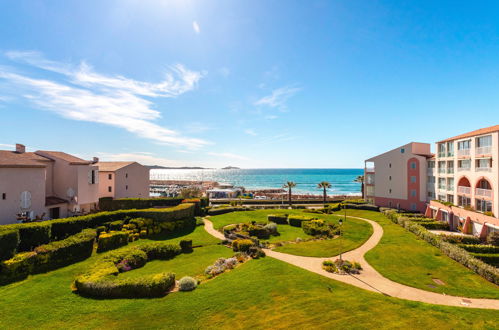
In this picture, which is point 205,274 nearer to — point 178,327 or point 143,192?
point 178,327

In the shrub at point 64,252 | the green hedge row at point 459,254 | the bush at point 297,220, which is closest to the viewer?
the green hedge row at point 459,254

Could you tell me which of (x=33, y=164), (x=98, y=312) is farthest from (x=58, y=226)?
(x=98, y=312)

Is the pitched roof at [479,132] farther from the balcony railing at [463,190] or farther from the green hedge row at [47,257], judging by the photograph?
the green hedge row at [47,257]

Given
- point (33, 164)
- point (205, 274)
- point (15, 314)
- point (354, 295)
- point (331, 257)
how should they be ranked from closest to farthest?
point (15, 314) → point (354, 295) → point (205, 274) → point (331, 257) → point (33, 164)

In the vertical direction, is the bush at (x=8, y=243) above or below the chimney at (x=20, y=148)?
below

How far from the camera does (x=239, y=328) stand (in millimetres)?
13609

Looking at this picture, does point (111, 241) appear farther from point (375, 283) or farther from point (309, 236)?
point (375, 283)

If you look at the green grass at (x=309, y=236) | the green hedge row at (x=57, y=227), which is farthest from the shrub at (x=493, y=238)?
the green hedge row at (x=57, y=227)

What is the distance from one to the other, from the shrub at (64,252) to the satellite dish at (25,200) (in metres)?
7.85

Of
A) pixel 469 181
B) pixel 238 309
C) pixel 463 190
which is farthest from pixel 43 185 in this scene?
pixel 463 190

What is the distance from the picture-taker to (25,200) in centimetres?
2805

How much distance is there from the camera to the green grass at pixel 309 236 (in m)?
27.9

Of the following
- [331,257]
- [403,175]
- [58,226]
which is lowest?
[331,257]

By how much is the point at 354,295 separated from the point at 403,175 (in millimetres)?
45765
